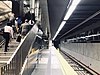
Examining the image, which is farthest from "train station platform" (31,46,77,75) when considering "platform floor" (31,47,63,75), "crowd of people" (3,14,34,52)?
"crowd of people" (3,14,34,52)

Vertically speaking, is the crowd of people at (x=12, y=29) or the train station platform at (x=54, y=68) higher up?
the crowd of people at (x=12, y=29)

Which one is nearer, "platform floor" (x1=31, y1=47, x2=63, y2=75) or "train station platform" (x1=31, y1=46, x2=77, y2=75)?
"train station platform" (x1=31, y1=46, x2=77, y2=75)

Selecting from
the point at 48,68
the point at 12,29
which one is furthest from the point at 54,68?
the point at 12,29

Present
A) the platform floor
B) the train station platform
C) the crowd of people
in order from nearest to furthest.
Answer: the crowd of people → the train station platform → the platform floor

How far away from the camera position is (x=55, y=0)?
1265cm

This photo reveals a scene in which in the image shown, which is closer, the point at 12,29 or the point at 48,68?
the point at 12,29

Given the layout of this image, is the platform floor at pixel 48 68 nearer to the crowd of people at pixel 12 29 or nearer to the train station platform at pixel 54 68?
the train station platform at pixel 54 68

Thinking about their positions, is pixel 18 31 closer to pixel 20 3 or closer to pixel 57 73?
pixel 20 3

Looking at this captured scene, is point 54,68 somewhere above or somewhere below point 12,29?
below

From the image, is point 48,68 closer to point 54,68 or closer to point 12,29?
point 54,68

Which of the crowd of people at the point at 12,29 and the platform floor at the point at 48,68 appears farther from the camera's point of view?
the platform floor at the point at 48,68

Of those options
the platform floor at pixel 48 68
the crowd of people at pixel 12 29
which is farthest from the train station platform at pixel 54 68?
the crowd of people at pixel 12 29

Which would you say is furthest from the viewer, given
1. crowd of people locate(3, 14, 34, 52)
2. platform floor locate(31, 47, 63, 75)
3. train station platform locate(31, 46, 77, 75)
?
platform floor locate(31, 47, 63, 75)

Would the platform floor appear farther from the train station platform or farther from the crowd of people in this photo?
the crowd of people
